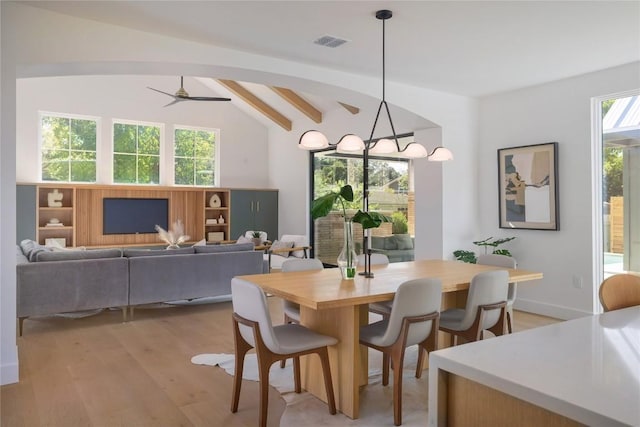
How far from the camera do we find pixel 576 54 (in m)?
4.17

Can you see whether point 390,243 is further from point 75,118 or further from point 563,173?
point 75,118

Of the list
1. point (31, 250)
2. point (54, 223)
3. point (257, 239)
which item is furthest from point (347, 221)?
point (54, 223)

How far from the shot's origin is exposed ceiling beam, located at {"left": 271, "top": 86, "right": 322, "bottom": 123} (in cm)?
835

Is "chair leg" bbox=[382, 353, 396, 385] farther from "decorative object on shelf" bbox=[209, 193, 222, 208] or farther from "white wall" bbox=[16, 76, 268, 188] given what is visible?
"white wall" bbox=[16, 76, 268, 188]

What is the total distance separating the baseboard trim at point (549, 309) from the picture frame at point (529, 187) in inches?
35.2

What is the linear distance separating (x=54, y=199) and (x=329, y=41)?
673cm

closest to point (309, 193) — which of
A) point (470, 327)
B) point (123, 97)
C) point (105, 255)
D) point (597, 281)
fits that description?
point (123, 97)

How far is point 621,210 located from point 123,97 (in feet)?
28.3

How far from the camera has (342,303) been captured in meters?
2.53

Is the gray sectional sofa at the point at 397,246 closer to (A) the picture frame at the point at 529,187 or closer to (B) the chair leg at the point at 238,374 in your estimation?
(A) the picture frame at the point at 529,187

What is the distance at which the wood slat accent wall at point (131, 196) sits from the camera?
8.55 metres

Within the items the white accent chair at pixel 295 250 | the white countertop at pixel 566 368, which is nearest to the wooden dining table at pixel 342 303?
the white countertop at pixel 566 368

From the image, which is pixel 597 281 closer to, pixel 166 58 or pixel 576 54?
pixel 576 54

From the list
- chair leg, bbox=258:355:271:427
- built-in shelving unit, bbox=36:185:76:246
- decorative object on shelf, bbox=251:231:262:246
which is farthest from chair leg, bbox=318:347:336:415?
built-in shelving unit, bbox=36:185:76:246
